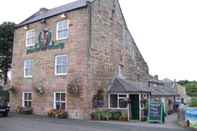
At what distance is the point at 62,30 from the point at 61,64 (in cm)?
298

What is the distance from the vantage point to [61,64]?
27734 millimetres

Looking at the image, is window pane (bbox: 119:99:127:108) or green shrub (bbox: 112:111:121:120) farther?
window pane (bbox: 119:99:127:108)

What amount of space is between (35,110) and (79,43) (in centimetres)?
798

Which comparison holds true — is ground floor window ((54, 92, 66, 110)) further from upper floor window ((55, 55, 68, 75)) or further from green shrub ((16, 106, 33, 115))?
green shrub ((16, 106, 33, 115))

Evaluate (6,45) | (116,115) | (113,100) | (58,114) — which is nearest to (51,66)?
(58,114)

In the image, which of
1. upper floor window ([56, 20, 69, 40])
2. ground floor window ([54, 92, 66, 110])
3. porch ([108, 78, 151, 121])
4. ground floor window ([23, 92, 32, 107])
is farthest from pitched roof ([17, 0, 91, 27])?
porch ([108, 78, 151, 121])

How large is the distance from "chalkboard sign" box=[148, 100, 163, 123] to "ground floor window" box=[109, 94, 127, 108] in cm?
264

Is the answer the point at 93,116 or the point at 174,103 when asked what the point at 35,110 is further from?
the point at 174,103

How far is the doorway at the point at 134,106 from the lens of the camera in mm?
26453

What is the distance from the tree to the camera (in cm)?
4344

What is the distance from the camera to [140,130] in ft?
60.1

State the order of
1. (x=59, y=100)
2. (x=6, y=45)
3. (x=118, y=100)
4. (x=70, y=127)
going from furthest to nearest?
1. (x=6, y=45)
2. (x=59, y=100)
3. (x=118, y=100)
4. (x=70, y=127)

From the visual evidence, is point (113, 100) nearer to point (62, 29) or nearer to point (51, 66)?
point (51, 66)

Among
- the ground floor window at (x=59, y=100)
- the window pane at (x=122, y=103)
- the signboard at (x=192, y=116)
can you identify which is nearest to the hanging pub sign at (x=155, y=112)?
the window pane at (x=122, y=103)
